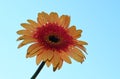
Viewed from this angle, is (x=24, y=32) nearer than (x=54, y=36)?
Yes

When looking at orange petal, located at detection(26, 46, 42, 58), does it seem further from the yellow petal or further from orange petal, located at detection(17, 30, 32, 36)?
orange petal, located at detection(17, 30, 32, 36)

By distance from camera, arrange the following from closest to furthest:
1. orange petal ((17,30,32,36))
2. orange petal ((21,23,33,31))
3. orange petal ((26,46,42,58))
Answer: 1. orange petal ((26,46,42,58))
2. orange petal ((17,30,32,36))
3. orange petal ((21,23,33,31))

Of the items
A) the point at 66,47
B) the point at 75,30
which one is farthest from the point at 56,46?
the point at 75,30

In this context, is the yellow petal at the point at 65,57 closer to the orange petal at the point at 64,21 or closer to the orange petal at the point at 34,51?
the orange petal at the point at 34,51

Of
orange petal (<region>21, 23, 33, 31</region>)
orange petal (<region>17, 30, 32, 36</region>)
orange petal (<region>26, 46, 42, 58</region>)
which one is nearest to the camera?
orange petal (<region>26, 46, 42, 58</region>)

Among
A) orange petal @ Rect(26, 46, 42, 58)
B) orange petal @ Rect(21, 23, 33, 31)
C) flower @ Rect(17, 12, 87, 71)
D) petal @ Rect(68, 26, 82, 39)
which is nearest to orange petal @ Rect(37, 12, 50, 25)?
flower @ Rect(17, 12, 87, 71)

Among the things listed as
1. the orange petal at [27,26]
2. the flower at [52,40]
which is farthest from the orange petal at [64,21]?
the orange petal at [27,26]

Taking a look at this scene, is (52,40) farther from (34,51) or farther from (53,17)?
(34,51)

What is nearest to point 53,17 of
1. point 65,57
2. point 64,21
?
point 64,21
